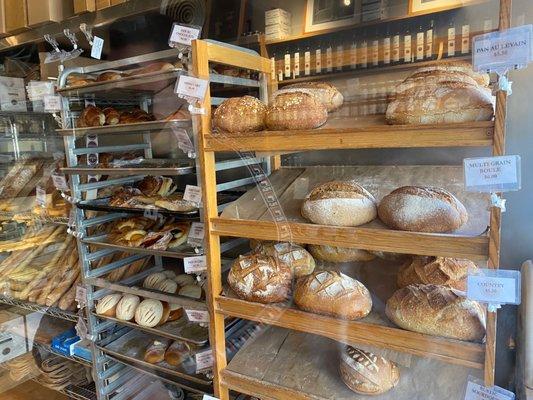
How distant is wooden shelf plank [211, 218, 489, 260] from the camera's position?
85cm

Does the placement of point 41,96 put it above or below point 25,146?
above

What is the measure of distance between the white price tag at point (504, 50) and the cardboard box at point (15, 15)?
1.99 m

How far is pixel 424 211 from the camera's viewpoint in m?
0.94

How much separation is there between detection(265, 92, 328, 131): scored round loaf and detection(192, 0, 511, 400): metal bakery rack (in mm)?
41

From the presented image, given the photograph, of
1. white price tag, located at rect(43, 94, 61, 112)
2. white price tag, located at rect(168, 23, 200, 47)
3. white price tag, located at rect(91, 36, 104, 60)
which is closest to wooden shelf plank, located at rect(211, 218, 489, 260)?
white price tag, located at rect(168, 23, 200, 47)

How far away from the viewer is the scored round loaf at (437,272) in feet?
3.46

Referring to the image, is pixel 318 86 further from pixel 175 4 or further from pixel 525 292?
pixel 525 292

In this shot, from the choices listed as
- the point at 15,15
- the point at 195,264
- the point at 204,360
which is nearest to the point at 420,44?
the point at 195,264

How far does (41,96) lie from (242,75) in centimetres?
115

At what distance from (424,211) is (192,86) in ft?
2.48

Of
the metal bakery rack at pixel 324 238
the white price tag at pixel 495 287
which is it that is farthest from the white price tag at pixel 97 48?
the white price tag at pixel 495 287

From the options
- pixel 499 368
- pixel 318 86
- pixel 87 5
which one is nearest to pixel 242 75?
pixel 318 86

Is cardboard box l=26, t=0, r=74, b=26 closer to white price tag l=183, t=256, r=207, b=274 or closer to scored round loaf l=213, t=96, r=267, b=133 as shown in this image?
scored round loaf l=213, t=96, r=267, b=133

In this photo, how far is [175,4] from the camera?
1.57 m
